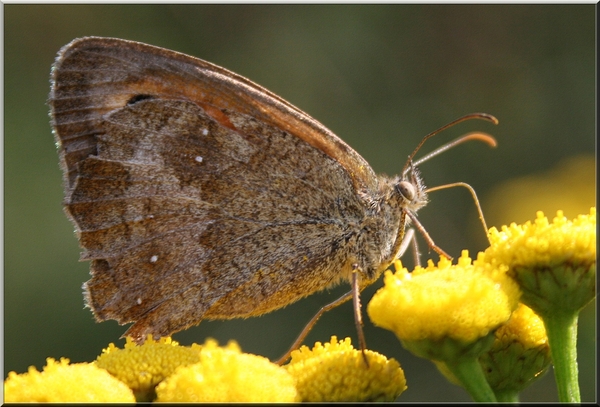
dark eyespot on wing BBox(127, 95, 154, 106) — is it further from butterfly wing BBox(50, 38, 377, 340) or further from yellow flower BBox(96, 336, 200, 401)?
yellow flower BBox(96, 336, 200, 401)

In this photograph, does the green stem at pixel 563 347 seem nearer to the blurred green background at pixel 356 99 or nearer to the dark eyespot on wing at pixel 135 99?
the dark eyespot on wing at pixel 135 99

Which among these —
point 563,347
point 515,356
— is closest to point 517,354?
point 515,356

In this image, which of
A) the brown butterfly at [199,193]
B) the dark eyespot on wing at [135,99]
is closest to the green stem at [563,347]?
the brown butterfly at [199,193]

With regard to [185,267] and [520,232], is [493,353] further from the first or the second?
[185,267]

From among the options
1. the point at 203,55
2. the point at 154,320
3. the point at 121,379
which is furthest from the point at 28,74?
the point at 121,379

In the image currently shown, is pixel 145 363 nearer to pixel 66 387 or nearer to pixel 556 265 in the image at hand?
pixel 66 387
